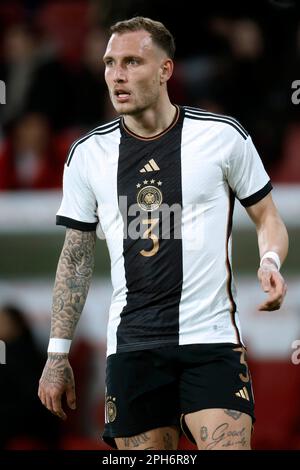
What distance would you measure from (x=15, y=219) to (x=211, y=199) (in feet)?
11.9

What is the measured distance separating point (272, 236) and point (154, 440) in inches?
33.7

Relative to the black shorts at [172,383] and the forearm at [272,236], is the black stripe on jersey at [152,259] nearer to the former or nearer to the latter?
the black shorts at [172,383]

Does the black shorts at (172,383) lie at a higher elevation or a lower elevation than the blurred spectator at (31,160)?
lower

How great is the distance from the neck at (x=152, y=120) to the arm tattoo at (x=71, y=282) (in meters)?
0.44

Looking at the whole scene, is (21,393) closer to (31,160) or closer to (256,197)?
(31,160)

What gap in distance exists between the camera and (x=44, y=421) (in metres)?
6.47

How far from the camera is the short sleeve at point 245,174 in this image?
403cm

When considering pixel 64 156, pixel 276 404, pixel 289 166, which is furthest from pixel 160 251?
pixel 64 156

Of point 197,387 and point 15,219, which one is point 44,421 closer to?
point 15,219

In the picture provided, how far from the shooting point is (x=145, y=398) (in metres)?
3.94

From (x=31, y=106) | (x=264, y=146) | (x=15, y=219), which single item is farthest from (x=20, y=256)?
(x=264, y=146)

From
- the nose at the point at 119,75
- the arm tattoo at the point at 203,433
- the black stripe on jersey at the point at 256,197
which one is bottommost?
the arm tattoo at the point at 203,433

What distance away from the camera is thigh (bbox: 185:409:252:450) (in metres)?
3.75

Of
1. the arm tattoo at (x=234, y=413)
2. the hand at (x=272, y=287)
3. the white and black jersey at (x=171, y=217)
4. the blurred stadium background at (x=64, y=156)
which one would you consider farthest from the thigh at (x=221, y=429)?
the blurred stadium background at (x=64, y=156)
